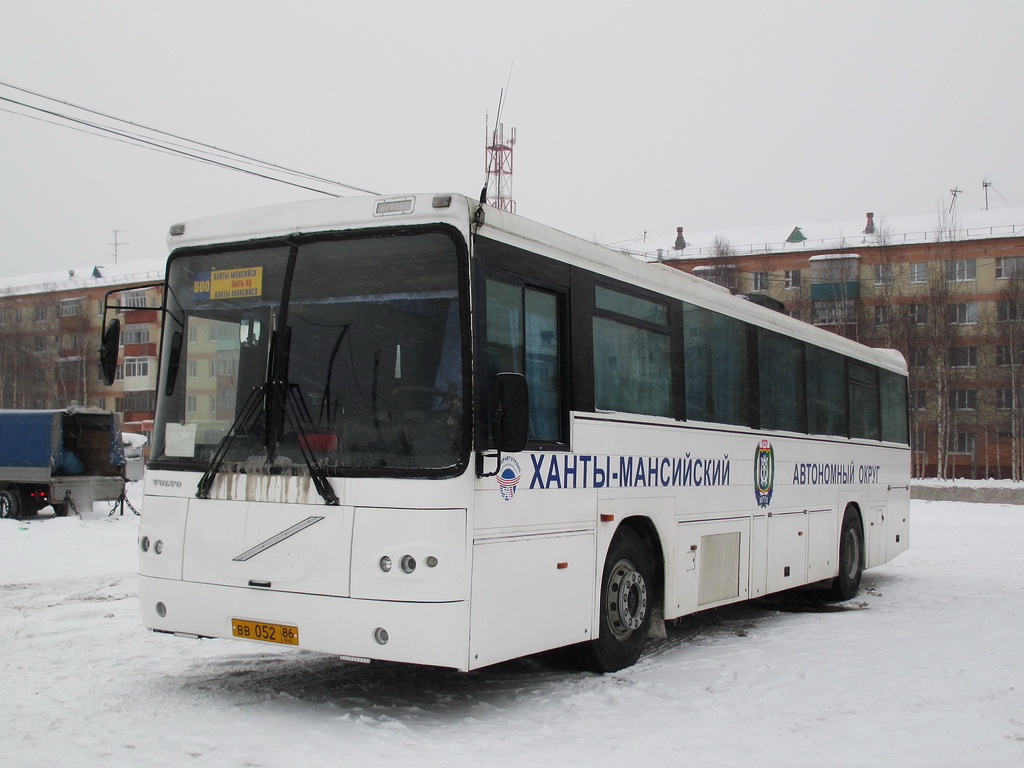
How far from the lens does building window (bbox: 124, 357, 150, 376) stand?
259 feet

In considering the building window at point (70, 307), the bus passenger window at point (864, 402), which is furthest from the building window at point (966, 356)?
the building window at point (70, 307)

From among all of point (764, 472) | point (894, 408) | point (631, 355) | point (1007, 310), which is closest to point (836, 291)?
point (1007, 310)

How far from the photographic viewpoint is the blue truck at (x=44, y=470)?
25453 millimetres

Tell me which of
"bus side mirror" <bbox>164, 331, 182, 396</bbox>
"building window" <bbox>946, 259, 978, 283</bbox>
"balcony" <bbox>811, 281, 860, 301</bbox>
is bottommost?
"bus side mirror" <bbox>164, 331, 182, 396</bbox>

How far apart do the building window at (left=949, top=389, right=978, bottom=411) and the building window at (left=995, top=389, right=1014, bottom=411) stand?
120 centimetres

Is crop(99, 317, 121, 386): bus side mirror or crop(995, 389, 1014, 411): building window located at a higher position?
crop(995, 389, 1014, 411): building window

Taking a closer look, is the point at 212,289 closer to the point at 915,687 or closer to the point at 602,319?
the point at 602,319

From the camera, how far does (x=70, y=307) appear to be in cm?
8362

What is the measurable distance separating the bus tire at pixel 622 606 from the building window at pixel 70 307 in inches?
3207

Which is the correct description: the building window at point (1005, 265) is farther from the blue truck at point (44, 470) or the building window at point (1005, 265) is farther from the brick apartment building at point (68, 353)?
the brick apartment building at point (68, 353)

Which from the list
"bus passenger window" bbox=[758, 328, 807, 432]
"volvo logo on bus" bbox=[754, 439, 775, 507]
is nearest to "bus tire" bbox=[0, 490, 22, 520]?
"bus passenger window" bbox=[758, 328, 807, 432]

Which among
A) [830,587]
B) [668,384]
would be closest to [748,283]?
[830,587]

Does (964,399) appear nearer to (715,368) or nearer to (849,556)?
(849,556)

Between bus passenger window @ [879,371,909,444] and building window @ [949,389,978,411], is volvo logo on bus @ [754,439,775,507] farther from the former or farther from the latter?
building window @ [949,389,978,411]
